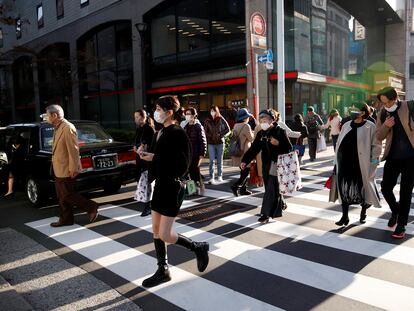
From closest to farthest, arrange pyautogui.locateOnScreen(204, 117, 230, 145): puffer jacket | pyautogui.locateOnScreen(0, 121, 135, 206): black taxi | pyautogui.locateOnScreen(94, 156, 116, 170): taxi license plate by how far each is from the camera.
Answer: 1. pyautogui.locateOnScreen(0, 121, 135, 206): black taxi
2. pyautogui.locateOnScreen(94, 156, 116, 170): taxi license plate
3. pyautogui.locateOnScreen(204, 117, 230, 145): puffer jacket

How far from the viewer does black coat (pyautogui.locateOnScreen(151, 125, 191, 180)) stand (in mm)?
3760

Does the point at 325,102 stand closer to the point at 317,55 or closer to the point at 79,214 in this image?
the point at 317,55

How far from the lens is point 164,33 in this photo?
23.2m

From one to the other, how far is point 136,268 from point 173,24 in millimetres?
20310

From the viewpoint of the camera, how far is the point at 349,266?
167 inches

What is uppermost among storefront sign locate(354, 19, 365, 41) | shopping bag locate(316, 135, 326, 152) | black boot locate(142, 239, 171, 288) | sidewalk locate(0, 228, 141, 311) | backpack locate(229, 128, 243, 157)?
storefront sign locate(354, 19, 365, 41)

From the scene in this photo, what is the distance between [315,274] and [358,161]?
2.06 metres

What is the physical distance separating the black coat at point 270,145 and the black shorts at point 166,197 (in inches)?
95.2

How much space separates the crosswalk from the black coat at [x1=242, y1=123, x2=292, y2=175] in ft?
3.22

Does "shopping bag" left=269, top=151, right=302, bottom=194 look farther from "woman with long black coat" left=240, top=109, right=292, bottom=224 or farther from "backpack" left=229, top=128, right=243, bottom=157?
"backpack" left=229, top=128, right=243, bottom=157

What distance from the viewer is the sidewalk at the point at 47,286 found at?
11.7 feet

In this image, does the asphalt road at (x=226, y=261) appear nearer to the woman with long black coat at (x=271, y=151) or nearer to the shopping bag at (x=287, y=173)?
the woman with long black coat at (x=271, y=151)

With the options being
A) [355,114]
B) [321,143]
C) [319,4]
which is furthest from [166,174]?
[319,4]

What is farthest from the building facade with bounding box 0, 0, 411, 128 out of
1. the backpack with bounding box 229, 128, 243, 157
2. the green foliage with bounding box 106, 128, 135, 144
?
the backpack with bounding box 229, 128, 243, 157
